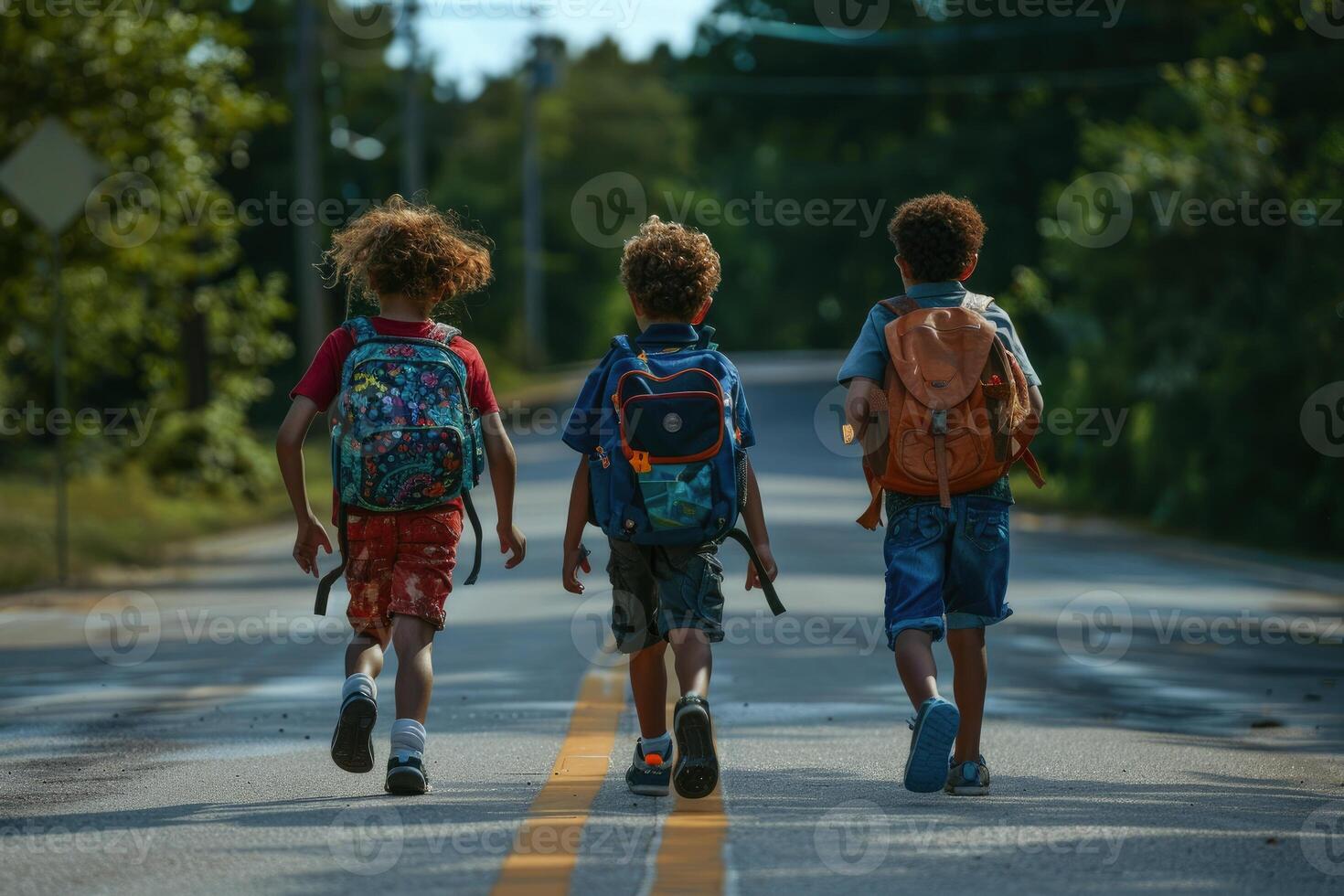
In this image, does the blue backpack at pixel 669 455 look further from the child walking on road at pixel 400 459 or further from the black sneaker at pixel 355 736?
the black sneaker at pixel 355 736

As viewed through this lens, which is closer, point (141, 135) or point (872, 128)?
point (141, 135)

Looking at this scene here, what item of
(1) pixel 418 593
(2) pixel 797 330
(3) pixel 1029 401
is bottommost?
(2) pixel 797 330

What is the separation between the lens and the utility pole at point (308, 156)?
2489 centimetres

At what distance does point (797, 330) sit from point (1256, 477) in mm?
77852

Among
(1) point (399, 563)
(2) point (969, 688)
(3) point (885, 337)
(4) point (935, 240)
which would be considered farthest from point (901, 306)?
(1) point (399, 563)

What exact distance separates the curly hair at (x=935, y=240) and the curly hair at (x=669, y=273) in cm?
69

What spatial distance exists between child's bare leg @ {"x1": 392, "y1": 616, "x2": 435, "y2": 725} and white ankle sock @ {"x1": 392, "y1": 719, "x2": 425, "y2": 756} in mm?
31

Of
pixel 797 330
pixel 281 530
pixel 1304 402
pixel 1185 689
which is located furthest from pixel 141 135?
pixel 797 330

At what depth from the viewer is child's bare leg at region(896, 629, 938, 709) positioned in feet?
20.4

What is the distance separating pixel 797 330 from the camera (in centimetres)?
9744

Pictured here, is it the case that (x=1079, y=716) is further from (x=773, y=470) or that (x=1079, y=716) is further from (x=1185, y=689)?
(x=773, y=470)

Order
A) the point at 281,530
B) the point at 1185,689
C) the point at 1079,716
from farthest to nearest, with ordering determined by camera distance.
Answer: the point at 281,530, the point at 1185,689, the point at 1079,716

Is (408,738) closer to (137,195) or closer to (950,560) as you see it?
(950,560)

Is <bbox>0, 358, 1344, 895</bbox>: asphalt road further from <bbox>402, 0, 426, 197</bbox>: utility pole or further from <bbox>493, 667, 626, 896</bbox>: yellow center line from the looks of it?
<bbox>402, 0, 426, 197</bbox>: utility pole
